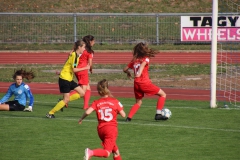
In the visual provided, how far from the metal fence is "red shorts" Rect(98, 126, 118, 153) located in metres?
22.0

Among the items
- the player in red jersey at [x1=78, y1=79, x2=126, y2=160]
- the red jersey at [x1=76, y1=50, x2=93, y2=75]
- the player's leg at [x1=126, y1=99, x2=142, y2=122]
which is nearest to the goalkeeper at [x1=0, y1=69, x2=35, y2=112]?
the red jersey at [x1=76, y1=50, x2=93, y2=75]

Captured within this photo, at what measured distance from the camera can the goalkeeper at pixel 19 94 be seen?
16.3m

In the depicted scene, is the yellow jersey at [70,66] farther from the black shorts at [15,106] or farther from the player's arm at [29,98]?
the black shorts at [15,106]

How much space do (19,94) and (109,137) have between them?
255 inches

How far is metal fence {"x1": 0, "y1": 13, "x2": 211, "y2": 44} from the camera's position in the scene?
32.5 meters

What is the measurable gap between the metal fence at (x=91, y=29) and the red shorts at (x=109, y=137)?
72.2 ft

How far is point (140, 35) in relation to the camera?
33.2 metres

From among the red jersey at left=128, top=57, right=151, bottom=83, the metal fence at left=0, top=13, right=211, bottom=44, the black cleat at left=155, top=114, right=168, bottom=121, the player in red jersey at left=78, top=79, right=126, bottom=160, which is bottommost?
the black cleat at left=155, top=114, right=168, bottom=121

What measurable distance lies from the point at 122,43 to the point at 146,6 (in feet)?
32.8

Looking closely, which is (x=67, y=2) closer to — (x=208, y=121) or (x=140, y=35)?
Result: (x=140, y=35)

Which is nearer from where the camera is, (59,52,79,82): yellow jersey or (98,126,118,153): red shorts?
(98,126,118,153): red shorts

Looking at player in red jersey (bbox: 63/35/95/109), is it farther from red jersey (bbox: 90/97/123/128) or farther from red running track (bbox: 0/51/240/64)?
red running track (bbox: 0/51/240/64)

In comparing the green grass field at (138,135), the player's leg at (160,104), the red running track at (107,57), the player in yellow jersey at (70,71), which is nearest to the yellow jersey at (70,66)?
the player in yellow jersey at (70,71)

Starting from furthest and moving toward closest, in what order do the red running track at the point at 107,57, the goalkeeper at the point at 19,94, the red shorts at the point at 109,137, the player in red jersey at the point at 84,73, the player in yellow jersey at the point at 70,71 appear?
the red running track at the point at 107,57, the player in red jersey at the point at 84,73, the goalkeeper at the point at 19,94, the player in yellow jersey at the point at 70,71, the red shorts at the point at 109,137
